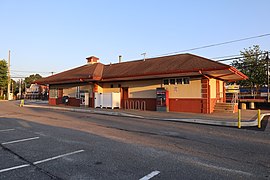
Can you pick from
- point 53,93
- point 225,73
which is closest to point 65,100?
point 53,93

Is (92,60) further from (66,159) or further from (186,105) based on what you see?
(66,159)

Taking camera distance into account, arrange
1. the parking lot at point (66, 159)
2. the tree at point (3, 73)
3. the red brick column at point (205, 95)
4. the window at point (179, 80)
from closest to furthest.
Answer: the parking lot at point (66, 159) < the red brick column at point (205, 95) < the window at point (179, 80) < the tree at point (3, 73)

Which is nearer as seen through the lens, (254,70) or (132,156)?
(132,156)

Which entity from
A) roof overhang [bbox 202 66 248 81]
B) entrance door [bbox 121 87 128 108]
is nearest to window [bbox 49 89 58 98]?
entrance door [bbox 121 87 128 108]

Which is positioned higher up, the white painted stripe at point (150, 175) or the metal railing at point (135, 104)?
the metal railing at point (135, 104)

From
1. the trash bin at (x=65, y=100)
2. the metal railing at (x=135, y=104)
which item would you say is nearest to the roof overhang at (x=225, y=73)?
the metal railing at (x=135, y=104)

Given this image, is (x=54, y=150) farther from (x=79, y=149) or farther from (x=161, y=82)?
(x=161, y=82)

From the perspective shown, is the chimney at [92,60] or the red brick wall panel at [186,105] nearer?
the red brick wall panel at [186,105]

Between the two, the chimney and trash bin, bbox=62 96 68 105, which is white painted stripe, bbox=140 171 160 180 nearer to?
trash bin, bbox=62 96 68 105

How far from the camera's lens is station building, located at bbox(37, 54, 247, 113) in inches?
655

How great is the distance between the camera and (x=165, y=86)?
62.3 feet

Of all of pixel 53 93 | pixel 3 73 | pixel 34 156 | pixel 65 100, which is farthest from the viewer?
pixel 3 73

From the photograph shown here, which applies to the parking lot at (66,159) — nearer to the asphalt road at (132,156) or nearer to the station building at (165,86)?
the asphalt road at (132,156)

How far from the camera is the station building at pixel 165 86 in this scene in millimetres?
16641
